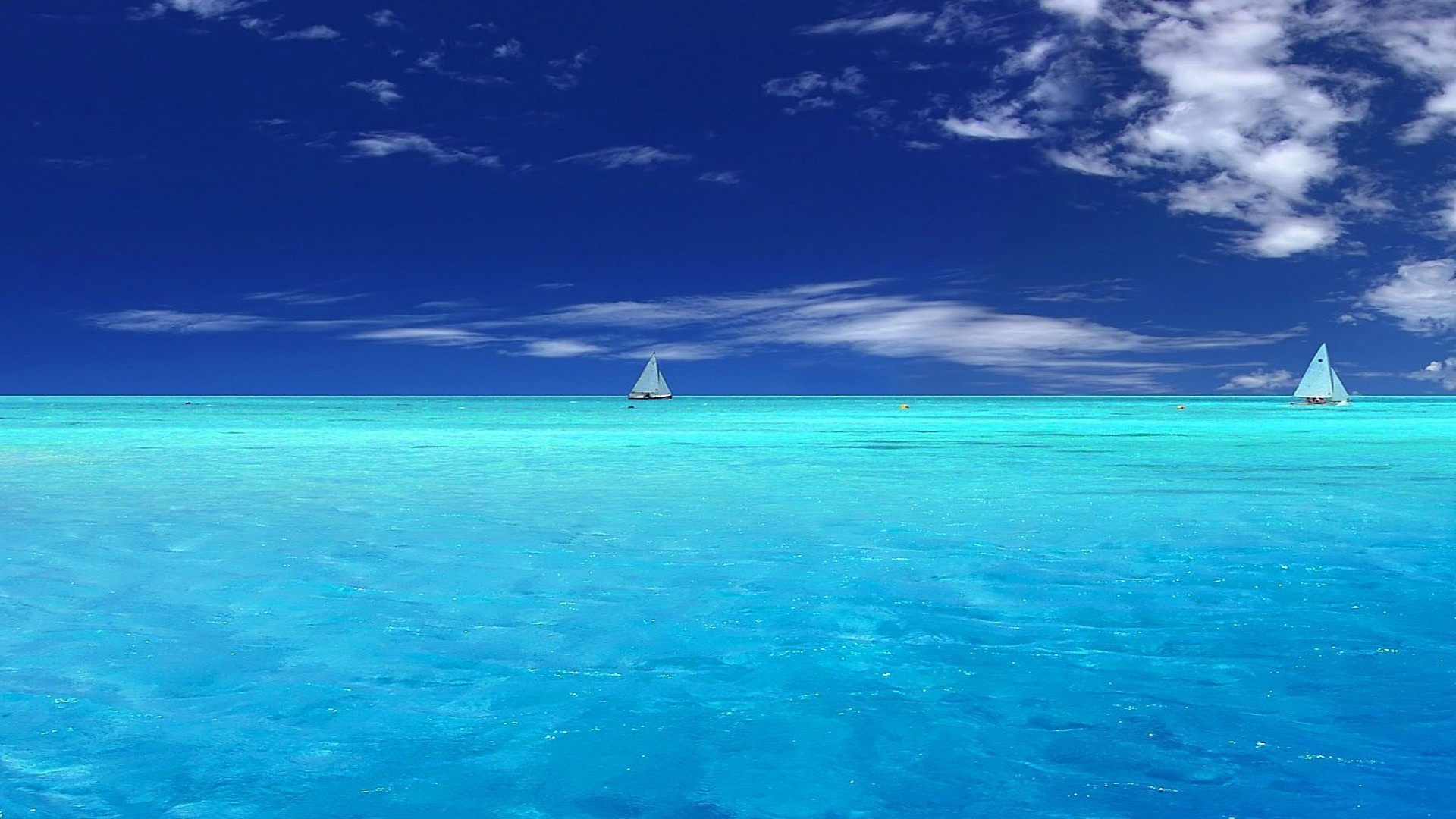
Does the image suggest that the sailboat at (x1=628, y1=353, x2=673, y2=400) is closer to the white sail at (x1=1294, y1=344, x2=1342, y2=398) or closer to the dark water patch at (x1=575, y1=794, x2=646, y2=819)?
the white sail at (x1=1294, y1=344, x2=1342, y2=398)

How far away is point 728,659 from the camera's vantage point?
35.6 feet

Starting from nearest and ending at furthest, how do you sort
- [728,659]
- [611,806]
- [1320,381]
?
[611,806] → [728,659] → [1320,381]

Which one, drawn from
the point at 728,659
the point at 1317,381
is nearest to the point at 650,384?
the point at 1317,381

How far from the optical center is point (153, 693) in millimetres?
9555

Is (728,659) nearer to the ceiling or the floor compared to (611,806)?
nearer to the ceiling

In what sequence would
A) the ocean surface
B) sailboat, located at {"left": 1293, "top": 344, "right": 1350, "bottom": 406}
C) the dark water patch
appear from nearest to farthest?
the dark water patch → the ocean surface → sailboat, located at {"left": 1293, "top": 344, "right": 1350, "bottom": 406}

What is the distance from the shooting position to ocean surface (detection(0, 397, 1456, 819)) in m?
7.45

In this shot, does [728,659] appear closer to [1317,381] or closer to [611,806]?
[611,806]

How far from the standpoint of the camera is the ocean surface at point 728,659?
7.45 meters

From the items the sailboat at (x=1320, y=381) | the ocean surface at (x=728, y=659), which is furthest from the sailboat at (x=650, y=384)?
the ocean surface at (x=728, y=659)

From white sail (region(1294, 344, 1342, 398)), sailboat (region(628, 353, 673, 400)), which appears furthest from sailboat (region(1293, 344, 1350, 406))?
sailboat (region(628, 353, 673, 400))

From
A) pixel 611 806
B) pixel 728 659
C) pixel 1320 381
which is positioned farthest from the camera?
pixel 1320 381

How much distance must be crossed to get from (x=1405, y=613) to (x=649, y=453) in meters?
35.8

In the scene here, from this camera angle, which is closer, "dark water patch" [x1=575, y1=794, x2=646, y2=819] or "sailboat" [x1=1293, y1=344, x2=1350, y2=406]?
"dark water patch" [x1=575, y1=794, x2=646, y2=819]
